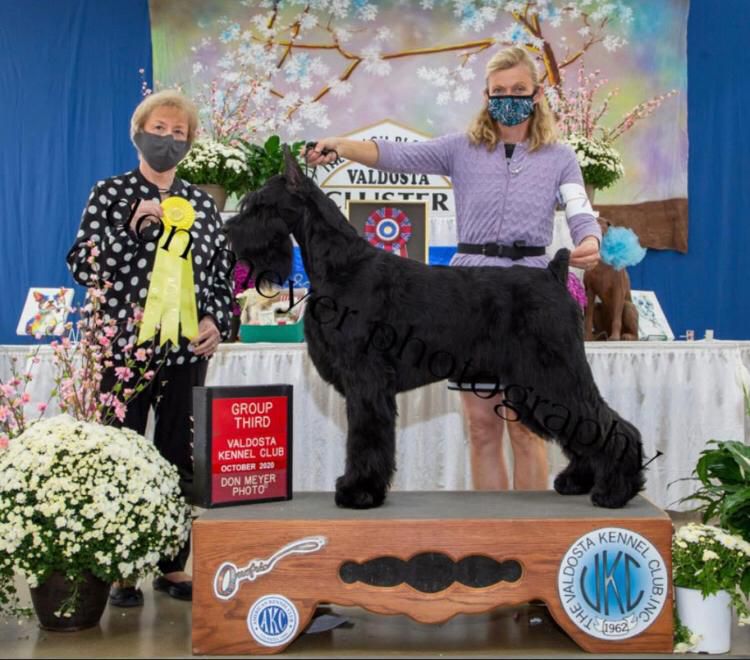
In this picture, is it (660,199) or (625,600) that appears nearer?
(625,600)

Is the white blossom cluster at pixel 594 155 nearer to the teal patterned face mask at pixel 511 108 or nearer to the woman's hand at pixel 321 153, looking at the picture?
the teal patterned face mask at pixel 511 108

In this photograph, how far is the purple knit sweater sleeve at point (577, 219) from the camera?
2.32 meters

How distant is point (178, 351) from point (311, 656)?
97 centimetres

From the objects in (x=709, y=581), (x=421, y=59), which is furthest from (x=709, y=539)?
(x=421, y=59)

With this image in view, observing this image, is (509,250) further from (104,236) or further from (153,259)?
(104,236)

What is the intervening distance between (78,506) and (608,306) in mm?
2230

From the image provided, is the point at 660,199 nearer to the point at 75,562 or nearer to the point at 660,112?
the point at 660,112

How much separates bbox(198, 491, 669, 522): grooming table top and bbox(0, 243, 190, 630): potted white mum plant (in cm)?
22

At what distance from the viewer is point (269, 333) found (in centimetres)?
335

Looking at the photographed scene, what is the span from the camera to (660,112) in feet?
14.5

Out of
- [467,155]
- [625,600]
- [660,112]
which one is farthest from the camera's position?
[660,112]

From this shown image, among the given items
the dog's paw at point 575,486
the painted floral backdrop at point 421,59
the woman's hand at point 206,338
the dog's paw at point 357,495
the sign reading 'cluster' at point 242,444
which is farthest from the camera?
the painted floral backdrop at point 421,59

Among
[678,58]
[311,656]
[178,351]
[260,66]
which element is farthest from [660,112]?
[311,656]

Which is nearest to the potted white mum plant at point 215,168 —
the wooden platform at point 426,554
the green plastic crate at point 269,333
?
the green plastic crate at point 269,333
